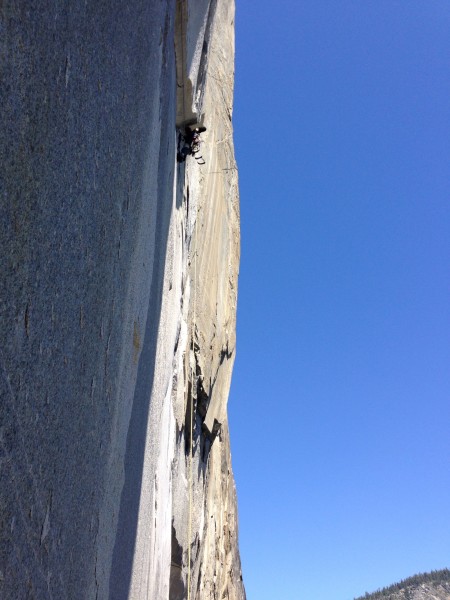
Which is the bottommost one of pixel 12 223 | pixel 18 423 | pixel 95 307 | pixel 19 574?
pixel 19 574

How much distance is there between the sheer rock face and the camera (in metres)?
1.24

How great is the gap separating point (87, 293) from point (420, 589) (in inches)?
1811

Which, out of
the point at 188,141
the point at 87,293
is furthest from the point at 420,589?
the point at 87,293

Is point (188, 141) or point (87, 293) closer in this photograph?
point (87, 293)

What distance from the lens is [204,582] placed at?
8.58 metres

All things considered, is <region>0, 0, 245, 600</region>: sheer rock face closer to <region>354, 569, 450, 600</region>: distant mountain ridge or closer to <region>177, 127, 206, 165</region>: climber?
<region>177, 127, 206, 165</region>: climber

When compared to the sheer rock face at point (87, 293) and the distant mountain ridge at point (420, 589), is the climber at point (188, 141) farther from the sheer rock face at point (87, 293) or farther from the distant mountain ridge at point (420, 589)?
the distant mountain ridge at point (420, 589)

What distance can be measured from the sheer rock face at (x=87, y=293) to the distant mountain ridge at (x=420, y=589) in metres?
41.8

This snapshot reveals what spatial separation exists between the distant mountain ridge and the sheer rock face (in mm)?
41808

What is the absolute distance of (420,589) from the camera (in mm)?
41750

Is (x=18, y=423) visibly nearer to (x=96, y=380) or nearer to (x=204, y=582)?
(x=96, y=380)

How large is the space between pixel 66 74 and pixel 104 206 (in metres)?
0.54

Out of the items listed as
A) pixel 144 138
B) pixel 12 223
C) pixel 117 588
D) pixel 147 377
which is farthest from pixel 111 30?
pixel 117 588

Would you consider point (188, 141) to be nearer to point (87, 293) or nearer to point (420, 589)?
point (87, 293)
